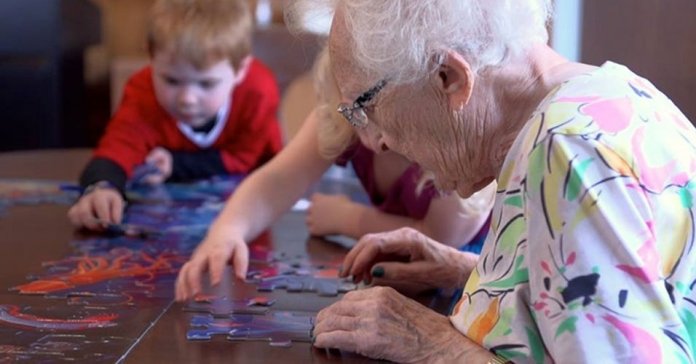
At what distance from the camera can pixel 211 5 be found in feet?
8.79

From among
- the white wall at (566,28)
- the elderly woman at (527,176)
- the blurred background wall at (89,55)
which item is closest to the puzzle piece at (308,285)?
the elderly woman at (527,176)

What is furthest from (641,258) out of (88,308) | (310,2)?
(88,308)

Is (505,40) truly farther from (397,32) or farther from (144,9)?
(144,9)

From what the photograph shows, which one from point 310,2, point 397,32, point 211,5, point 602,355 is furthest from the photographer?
point 211,5

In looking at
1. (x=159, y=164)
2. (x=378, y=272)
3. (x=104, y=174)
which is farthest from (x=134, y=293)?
(x=159, y=164)

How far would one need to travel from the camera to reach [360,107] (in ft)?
4.41

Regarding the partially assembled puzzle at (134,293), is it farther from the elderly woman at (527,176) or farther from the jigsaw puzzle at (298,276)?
the elderly woman at (527,176)

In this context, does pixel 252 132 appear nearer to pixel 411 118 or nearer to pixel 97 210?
pixel 97 210

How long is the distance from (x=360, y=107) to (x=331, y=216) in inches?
26.0

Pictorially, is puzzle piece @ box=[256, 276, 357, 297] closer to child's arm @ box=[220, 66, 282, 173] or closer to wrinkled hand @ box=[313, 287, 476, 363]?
wrinkled hand @ box=[313, 287, 476, 363]

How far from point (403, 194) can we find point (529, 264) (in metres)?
0.82

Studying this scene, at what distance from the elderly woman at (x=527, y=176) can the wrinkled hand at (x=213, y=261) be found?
1.10 ft

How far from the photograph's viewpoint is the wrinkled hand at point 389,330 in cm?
121

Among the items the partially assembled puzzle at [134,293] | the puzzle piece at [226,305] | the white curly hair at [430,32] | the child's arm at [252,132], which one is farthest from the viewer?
the child's arm at [252,132]
